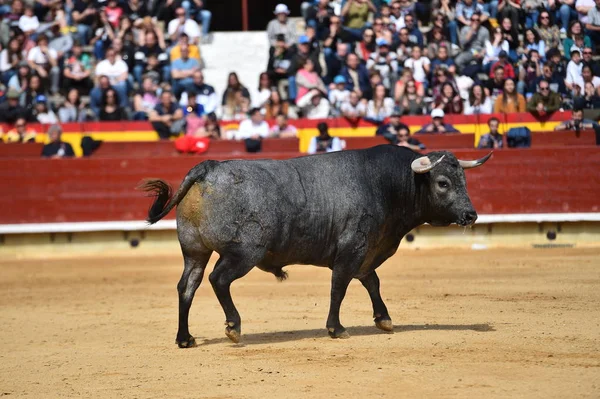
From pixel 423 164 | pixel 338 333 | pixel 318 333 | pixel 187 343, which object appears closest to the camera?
pixel 187 343

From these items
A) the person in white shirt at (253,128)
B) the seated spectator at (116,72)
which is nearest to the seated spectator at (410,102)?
the person in white shirt at (253,128)

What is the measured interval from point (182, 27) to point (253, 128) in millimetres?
2524

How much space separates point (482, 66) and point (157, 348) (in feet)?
29.9

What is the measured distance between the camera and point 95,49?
664 inches

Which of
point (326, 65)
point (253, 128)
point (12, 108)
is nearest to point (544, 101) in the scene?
point (326, 65)

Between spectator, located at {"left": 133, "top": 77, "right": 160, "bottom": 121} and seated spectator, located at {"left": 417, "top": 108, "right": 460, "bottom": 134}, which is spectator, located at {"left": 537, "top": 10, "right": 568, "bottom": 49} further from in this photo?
spectator, located at {"left": 133, "top": 77, "right": 160, "bottom": 121}

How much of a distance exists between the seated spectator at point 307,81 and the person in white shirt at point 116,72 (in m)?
2.33

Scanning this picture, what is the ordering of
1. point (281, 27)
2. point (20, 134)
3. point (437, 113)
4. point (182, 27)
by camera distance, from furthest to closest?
point (182, 27) → point (281, 27) → point (20, 134) → point (437, 113)

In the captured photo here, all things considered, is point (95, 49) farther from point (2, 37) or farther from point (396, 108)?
point (396, 108)

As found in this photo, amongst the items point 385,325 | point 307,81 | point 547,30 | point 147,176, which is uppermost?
point 547,30

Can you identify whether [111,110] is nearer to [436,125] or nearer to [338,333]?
[436,125]

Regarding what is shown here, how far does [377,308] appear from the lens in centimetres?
863

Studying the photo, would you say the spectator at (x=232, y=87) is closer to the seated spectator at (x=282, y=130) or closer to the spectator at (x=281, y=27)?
the seated spectator at (x=282, y=130)

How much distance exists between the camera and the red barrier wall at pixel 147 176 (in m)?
15.4
